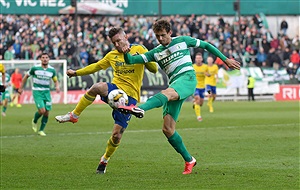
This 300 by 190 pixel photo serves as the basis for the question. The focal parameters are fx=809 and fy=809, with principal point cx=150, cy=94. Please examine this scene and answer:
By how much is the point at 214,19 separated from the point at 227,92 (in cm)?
1109

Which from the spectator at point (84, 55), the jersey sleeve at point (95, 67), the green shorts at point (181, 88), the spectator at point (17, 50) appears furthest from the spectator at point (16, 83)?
the green shorts at point (181, 88)

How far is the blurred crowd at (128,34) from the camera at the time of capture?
147 ft

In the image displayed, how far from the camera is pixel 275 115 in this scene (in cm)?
3075

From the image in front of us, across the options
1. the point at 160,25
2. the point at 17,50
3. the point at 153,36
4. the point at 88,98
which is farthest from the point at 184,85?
the point at 153,36

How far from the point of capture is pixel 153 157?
15.7 metres

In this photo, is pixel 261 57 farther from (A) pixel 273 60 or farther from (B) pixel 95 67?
(B) pixel 95 67

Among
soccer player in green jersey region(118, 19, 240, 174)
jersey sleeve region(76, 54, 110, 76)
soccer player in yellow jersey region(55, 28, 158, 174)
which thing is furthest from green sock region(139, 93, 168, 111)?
jersey sleeve region(76, 54, 110, 76)

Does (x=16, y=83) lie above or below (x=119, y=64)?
below

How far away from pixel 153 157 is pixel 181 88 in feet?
12.4

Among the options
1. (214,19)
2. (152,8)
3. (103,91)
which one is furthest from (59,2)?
(103,91)

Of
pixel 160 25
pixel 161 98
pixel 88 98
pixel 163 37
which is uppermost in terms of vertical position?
pixel 160 25

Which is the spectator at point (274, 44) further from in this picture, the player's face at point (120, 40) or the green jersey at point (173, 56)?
the player's face at point (120, 40)

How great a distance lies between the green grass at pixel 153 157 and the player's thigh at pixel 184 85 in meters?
1.29

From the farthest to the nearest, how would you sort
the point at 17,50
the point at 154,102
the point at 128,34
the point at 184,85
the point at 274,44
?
the point at 274,44 → the point at 128,34 → the point at 17,50 → the point at 184,85 → the point at 154,102
